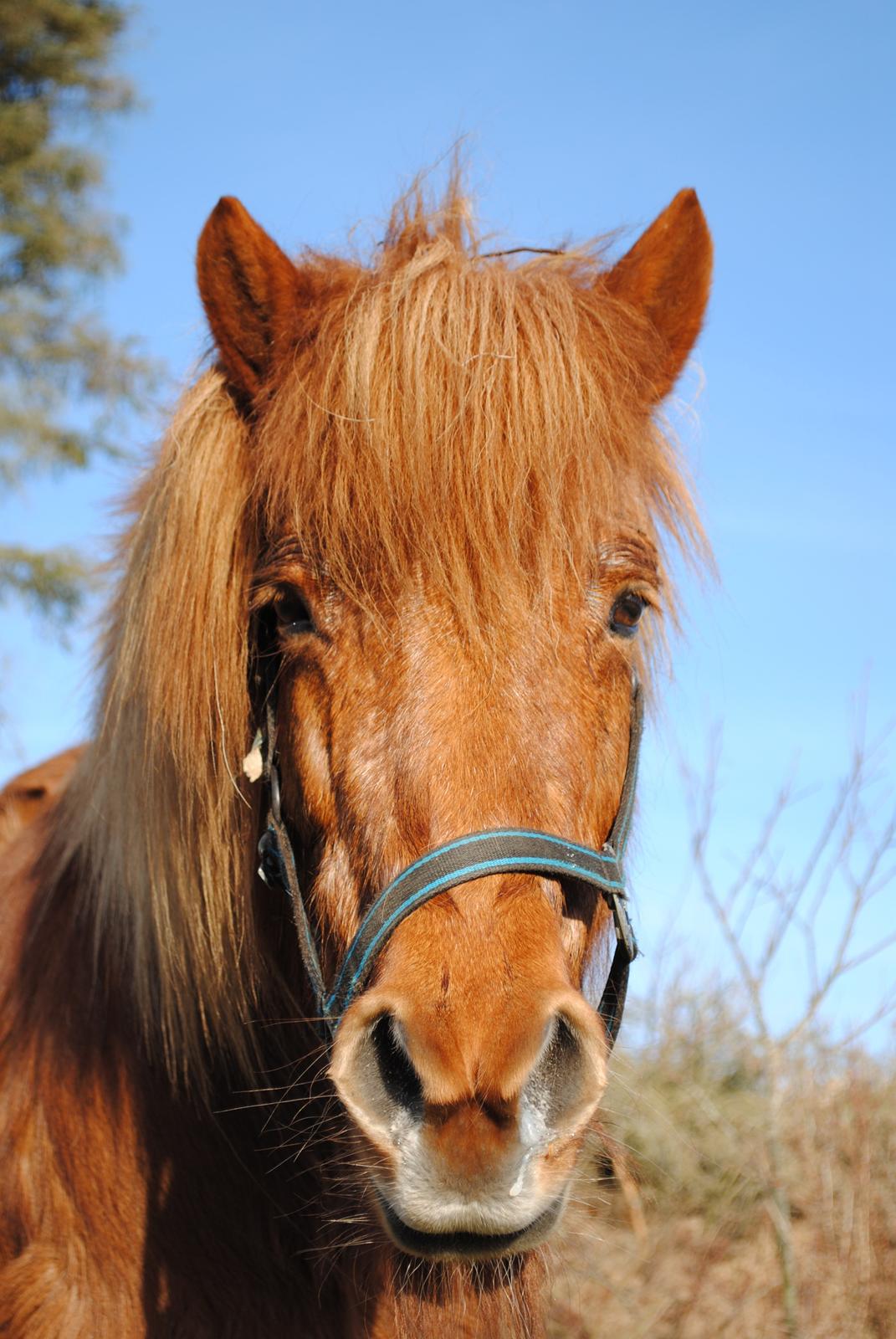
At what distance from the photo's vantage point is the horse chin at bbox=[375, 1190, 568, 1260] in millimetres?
1630

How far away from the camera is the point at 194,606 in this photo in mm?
2375

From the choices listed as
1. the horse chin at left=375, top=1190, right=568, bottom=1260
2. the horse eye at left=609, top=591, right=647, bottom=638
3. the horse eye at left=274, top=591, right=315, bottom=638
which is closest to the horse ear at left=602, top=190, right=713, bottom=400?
the horse eye at left=609, top=591, right=647, bottom=638

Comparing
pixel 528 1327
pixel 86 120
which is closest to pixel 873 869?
pixel 528 1327

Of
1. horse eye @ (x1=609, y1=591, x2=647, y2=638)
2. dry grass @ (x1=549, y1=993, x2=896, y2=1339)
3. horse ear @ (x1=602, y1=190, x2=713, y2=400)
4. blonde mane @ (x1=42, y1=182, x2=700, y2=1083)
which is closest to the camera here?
blonde mane @ (x1=42, y1=182, x2=700, y2=1083)

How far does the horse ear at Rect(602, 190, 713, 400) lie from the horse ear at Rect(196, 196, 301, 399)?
2.48ft

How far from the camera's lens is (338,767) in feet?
6.66

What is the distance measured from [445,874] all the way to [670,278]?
157 centimetres

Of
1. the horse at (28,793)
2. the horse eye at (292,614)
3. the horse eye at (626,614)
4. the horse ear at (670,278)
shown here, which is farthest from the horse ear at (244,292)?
the horse at (28,793)

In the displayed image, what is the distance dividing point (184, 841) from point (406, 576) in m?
0.80

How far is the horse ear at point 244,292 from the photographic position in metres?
2.39

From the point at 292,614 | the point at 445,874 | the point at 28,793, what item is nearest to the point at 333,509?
the point at 292,614

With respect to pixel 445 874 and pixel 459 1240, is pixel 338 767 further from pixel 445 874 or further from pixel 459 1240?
pixel 459 1240

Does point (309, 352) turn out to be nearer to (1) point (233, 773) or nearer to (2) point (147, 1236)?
(1) point (233, 773)

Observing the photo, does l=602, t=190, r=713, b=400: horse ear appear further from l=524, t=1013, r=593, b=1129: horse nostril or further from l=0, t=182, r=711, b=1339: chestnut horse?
l=524, t=1013, r=593, b=1129: horse nostril
